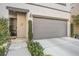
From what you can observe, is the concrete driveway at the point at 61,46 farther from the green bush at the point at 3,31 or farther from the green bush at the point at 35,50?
the green bush at the point at 3,31

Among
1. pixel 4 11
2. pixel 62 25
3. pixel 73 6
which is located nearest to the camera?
pixel 4 11

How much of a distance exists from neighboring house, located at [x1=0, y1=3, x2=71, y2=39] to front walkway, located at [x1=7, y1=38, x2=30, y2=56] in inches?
4.4

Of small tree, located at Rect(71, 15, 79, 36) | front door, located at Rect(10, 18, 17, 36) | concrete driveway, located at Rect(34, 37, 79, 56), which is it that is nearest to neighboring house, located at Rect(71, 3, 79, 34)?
small tree, located at Rect(71, 15, 79, 36)

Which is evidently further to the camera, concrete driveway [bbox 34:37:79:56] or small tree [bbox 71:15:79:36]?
small tree [bbox 71:15:79:36]

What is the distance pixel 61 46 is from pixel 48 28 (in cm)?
42

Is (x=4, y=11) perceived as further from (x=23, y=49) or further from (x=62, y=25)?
(x=62, y=25)

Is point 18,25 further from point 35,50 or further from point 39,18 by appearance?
point 35,50

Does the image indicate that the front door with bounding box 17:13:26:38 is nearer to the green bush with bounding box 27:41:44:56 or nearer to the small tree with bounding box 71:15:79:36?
the green bush with bounding box 27:41:44:56

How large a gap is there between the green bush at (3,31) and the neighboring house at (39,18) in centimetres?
8

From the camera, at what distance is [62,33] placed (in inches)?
108

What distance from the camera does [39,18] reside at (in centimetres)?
268

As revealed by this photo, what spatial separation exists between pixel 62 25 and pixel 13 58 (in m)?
1.15

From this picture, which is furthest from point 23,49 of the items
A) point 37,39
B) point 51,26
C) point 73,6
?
point 73,6

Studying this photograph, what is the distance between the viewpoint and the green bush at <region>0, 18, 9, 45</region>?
8.25ft
